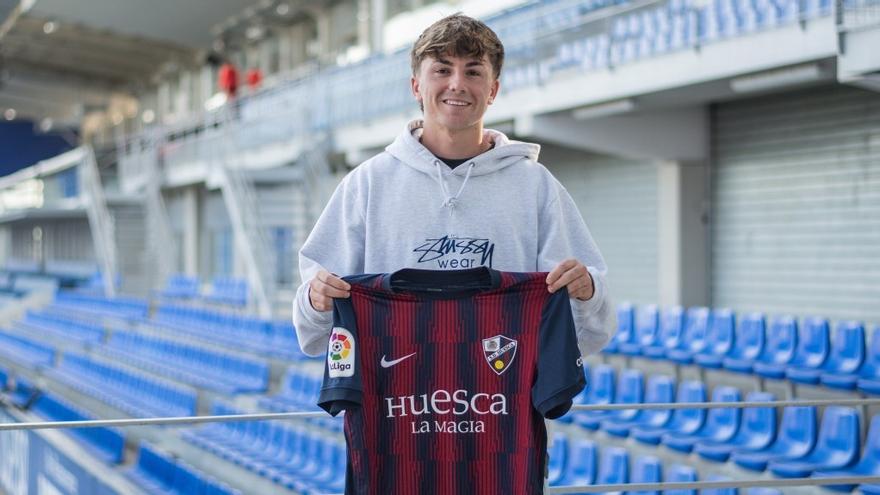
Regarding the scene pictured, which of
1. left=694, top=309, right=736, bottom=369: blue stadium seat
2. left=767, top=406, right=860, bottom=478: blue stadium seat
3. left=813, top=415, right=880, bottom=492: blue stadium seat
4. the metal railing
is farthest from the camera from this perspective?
the metal railing

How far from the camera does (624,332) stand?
793 centimetres

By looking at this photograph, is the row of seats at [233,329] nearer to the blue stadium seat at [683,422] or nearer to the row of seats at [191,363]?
the row of seats at [191,363]

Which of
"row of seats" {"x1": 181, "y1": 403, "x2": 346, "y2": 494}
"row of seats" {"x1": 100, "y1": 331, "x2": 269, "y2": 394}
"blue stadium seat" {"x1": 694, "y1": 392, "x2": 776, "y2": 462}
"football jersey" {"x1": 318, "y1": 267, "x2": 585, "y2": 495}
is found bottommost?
→ "row of seats" {"x1": 181, "y1": 403, "x2": 346, "y2": 494}

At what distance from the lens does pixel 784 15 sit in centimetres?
690

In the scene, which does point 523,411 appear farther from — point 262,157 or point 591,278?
point 262,157

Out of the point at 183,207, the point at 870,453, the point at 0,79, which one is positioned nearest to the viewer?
the point at 870,453

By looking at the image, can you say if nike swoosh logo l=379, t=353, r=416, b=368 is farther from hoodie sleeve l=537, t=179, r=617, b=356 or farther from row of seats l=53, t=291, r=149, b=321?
row of seats l=53, t=291, r=149, b=321

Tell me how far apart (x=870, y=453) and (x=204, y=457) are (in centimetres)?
535

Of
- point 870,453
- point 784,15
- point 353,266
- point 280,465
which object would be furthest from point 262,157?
point 353,266

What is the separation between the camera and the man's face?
1.87 metres

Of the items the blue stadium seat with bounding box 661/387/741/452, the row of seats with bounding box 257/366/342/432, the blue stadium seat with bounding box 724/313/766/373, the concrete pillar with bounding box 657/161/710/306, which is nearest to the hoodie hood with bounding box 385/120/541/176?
the blue stadium seat with bounding box 661/387/741/452

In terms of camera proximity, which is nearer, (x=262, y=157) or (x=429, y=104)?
(x=429, y=104)

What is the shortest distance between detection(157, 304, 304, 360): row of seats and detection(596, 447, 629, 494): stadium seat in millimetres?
5424

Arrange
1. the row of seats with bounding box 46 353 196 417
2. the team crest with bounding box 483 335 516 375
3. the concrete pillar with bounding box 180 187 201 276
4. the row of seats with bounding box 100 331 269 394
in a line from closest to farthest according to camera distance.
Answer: the team crest with bounding box 483 335 516 375
the row of seats with bounding box 46 353 196 417
the row of seats with bounding box 100 331 269 394
the concrete pillar with bounding box 180 187 201 276
